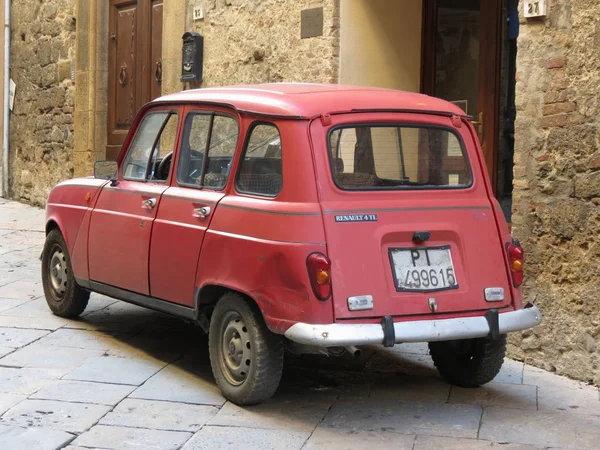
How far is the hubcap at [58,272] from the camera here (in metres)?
7.80

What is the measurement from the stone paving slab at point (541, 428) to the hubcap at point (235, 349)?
4.23 feet

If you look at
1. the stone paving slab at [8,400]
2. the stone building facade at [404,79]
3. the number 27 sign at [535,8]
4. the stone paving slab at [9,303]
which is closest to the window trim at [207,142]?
the stone paving slab at [8,400]

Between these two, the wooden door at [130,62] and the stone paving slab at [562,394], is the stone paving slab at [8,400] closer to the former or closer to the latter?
the stone paving slab at [562,394]

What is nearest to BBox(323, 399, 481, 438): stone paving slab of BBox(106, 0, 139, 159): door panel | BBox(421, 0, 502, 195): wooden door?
BBox(421, 0, 502, 195): wooden door

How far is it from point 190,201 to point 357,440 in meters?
1.81

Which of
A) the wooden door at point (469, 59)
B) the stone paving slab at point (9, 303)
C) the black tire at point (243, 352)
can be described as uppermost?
the wooden door at point (469, 59)

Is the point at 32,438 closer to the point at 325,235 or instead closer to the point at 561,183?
the point at 325,235

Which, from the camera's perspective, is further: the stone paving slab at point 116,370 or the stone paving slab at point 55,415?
the stone paving slab at point 116,370

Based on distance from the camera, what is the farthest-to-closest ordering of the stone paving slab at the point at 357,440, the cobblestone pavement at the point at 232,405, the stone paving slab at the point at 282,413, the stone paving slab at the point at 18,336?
the stone paving slab at the point at 18,336
the stone paving slab at the point at 282,413
the cobblestone pavement at the point at 232,405
the stone paving slab at the point at 357,440

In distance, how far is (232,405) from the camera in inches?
230

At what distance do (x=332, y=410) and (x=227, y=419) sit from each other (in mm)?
608

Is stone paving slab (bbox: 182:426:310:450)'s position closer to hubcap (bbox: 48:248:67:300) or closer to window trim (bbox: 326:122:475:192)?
window trim (bbox: 326:122:475:192)

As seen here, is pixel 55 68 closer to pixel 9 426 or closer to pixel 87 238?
pixel 87 238

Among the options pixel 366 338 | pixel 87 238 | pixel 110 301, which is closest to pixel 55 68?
pixel 110 301
